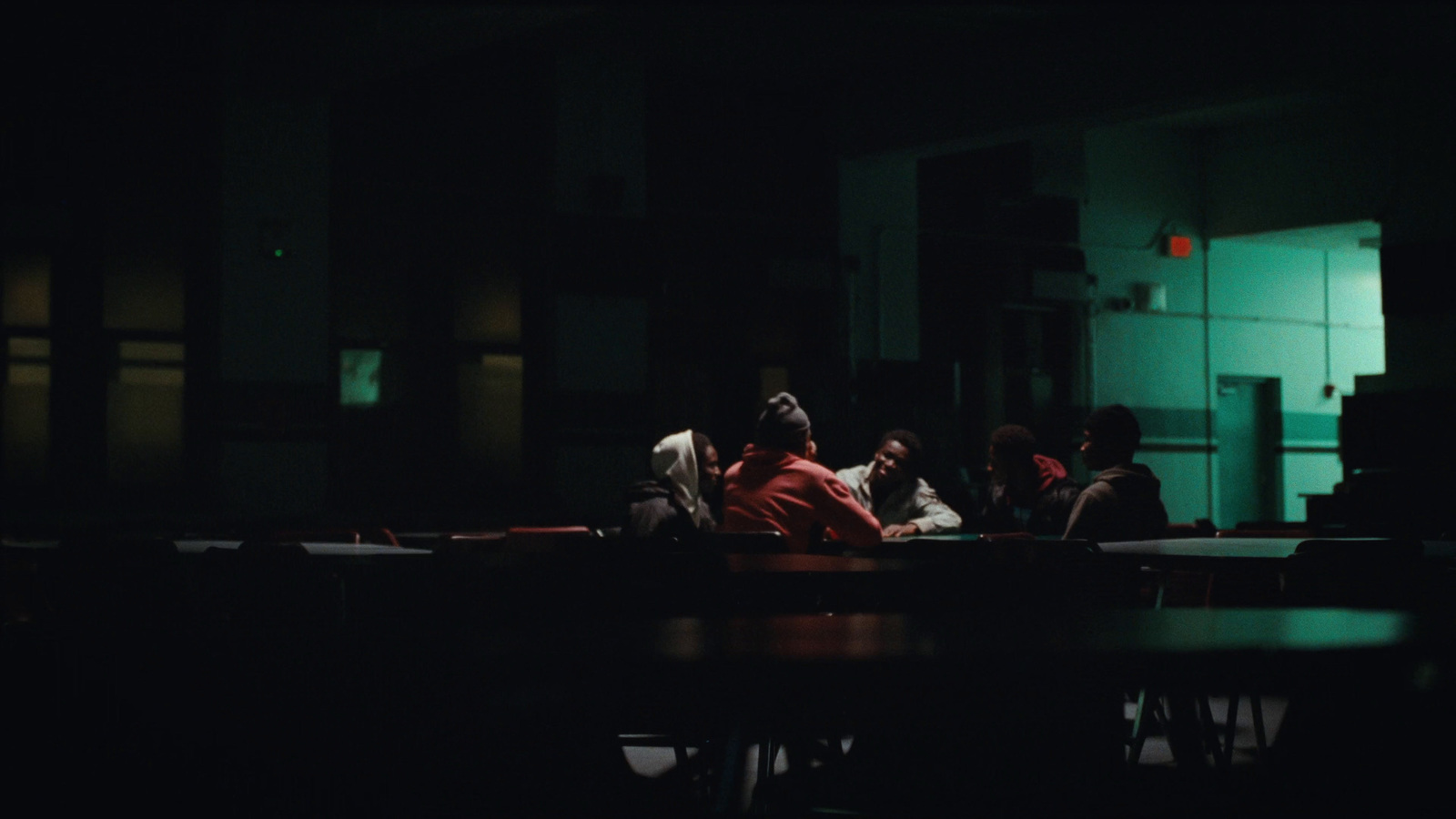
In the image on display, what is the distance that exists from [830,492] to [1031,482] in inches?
61.0

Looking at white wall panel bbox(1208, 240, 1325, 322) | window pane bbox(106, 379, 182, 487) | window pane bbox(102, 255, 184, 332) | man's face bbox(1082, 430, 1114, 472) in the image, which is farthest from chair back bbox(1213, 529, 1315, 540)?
white wall panel bbox(1208, 240, 1325, 322)

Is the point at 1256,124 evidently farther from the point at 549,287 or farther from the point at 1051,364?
the point at 549,287

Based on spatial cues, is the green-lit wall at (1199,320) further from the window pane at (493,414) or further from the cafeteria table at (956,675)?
the cafeteria table at (956,675)

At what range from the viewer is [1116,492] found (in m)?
5.05

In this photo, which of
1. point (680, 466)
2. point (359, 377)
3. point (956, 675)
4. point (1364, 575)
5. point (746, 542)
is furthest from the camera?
point (359, 377)

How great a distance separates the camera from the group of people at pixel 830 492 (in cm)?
510

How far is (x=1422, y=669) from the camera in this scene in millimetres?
1477

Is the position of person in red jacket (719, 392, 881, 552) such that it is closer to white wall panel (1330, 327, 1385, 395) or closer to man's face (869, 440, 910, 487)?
man's face (869, 440, 910, 487)

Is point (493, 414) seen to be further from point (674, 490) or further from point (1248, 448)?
point (1248, 448)

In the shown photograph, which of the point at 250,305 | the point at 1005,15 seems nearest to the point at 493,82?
the point at 250,305

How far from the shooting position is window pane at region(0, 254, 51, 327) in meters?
8.80

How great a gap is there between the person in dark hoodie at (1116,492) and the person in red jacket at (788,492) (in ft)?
2.51

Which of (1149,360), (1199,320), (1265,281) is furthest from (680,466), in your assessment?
(1265,281)

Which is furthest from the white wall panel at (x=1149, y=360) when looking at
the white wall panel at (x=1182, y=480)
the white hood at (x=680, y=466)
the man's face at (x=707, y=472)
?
the white hood at (x=680, y=466)
